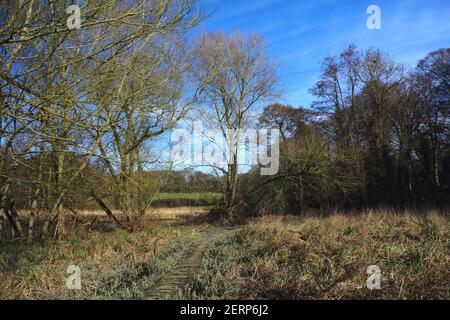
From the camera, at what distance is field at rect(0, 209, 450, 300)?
225 inches

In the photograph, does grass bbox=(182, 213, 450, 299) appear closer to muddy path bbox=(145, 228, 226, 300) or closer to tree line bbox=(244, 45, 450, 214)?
muddy path bbox=(145, 228, 226, 300)

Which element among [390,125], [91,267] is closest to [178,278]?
[91,267]

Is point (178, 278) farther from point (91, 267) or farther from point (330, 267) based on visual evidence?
point (330, 267)

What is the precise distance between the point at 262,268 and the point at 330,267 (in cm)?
117

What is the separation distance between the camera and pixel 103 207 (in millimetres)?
16797

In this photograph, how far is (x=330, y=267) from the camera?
659 cm

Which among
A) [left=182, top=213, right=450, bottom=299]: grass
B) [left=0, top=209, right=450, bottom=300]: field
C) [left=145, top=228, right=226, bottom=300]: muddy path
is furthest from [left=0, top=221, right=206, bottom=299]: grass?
[left=182, top=213, right=450, bottom=299]: grass

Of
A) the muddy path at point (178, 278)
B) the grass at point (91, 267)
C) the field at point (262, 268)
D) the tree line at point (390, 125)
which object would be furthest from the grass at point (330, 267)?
the tree line at point (390, 125)

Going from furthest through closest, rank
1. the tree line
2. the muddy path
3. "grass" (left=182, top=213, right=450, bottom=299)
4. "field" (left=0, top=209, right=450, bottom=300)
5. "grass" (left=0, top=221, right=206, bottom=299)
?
the tree line
"grass" (left=0, top=221, right=206, bottom=299)
the muddy path
"field" (left=0, top=209, right=450, bottom=300)
"grass" (left=182, top=213, right=450, bottom=299)

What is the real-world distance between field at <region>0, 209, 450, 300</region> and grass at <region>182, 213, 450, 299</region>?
1cm

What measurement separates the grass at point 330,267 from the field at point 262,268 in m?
0.01

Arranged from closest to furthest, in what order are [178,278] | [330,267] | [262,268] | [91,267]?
[330,267] → [262,268] → [178,278] → [91,267]
